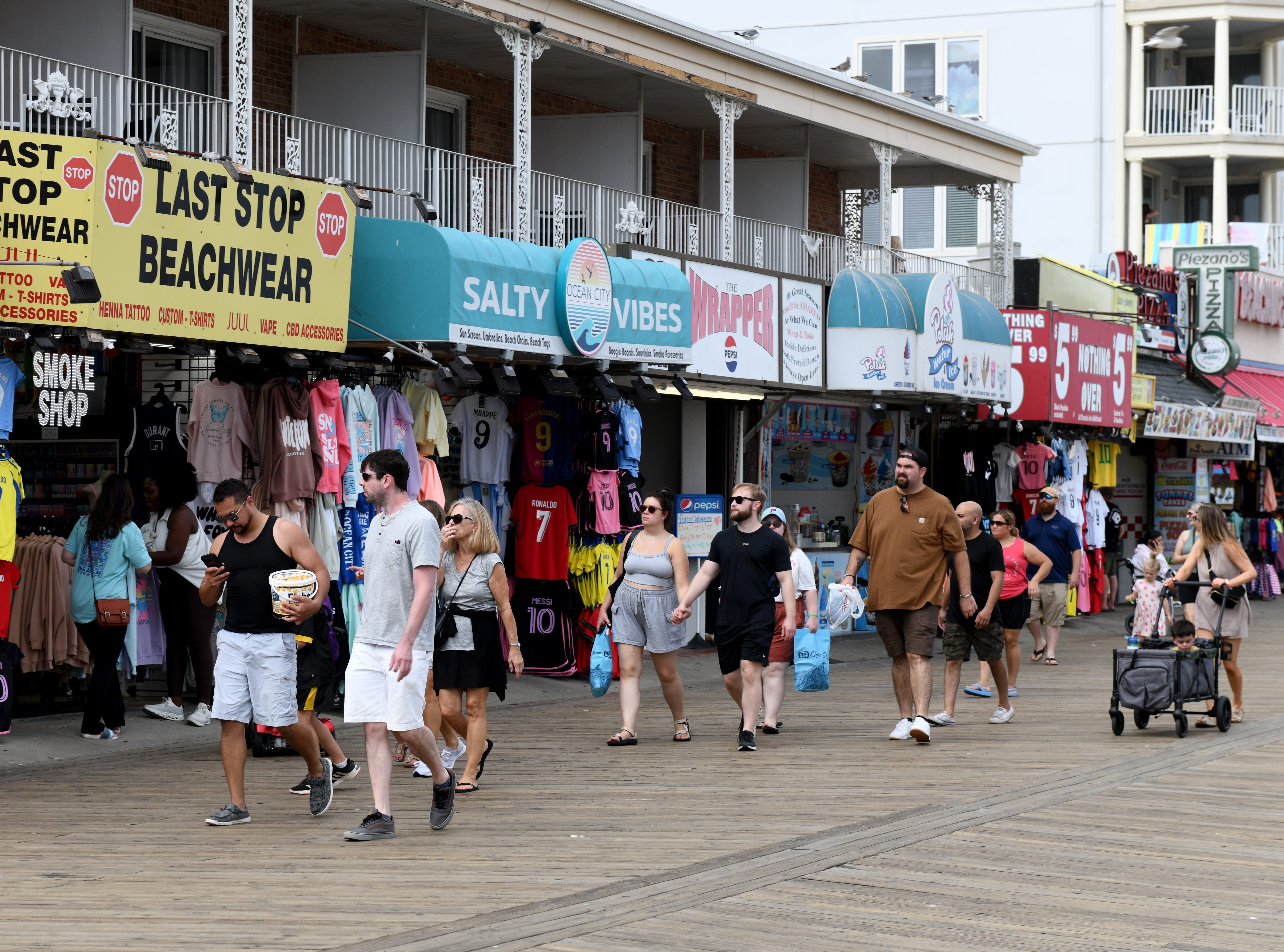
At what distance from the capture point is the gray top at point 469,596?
10.0 metres

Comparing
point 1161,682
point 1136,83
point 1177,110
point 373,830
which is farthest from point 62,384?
point 1177,110

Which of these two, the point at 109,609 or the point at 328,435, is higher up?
the point at 328,435

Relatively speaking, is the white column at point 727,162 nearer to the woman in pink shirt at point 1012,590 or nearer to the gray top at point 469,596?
the woman in pink shirt at point 1012,590

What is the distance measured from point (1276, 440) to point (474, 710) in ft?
81.9

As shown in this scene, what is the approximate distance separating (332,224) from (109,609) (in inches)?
139

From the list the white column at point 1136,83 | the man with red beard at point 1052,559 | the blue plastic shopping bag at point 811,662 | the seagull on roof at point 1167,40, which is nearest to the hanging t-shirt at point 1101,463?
the man with red beard at point 1052,559

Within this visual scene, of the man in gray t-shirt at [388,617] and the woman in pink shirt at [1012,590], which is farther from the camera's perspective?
the woman in pink shirt at [1012,590]

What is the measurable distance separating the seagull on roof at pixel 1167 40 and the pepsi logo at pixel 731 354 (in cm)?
2162

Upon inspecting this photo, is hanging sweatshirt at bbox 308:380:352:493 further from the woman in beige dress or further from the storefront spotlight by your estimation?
the woman in beige dress

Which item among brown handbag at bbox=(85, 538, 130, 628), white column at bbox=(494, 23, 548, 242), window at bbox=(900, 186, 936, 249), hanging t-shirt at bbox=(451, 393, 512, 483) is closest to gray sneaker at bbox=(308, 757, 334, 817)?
brown handbag at bbox=(85, 538, 130, 628)

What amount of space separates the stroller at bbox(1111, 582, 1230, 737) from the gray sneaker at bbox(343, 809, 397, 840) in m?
6.22

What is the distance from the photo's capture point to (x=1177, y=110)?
37.9 meters

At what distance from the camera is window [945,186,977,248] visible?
37312mm

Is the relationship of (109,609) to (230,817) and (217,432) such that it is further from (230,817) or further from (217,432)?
(230,817)
